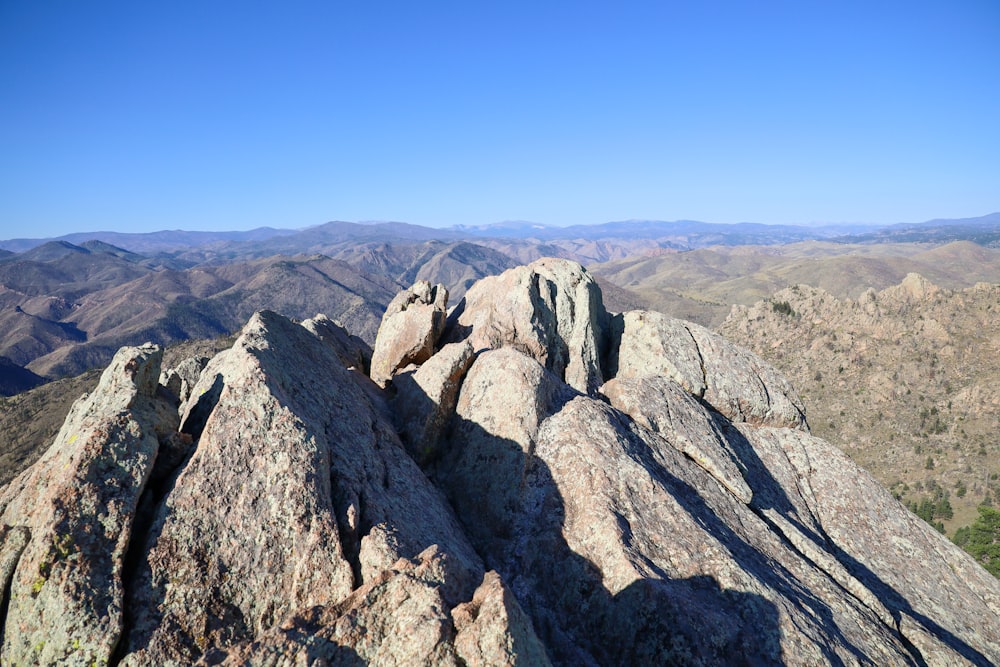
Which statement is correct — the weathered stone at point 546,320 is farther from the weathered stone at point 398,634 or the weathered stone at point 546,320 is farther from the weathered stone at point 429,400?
the weathered stone at point 398,634

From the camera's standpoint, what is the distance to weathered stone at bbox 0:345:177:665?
8828mm

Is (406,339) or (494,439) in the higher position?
(406,339)

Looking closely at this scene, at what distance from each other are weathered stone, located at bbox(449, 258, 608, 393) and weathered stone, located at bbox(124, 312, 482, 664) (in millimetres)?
12116

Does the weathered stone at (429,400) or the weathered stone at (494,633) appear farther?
the weathered stone at (429,400)

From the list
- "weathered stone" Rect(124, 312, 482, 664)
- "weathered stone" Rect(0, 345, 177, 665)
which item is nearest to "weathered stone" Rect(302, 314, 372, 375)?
"weathered stone" Rect(124, 312, 482, 664)

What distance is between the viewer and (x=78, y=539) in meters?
9.52

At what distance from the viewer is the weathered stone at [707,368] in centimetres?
2622

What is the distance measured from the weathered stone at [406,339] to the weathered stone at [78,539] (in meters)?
13.3

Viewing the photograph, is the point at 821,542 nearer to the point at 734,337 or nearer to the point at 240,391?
the point at 240,391

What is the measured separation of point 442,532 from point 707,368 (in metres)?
19.2

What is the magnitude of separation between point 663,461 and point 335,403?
39.8 feet

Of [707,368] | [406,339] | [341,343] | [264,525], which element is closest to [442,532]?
[264,525]

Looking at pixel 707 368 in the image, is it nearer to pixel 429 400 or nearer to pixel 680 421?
pixel 680 421

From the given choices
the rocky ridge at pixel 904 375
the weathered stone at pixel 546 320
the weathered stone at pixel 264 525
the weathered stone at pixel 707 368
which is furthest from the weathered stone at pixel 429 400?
the rocky ridge at pixel 904 375
